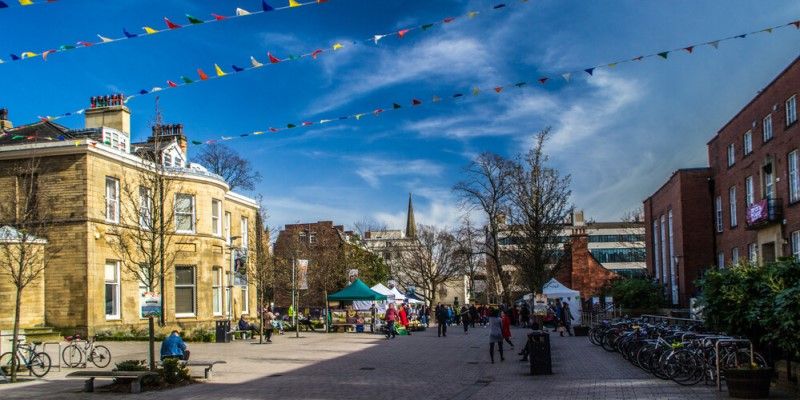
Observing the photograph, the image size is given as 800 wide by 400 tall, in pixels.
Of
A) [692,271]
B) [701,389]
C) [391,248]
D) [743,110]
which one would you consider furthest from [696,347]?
[391,248]

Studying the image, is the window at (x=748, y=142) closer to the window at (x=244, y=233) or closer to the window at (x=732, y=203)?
the window at (x=732, y=203)

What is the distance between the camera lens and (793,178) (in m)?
32.8

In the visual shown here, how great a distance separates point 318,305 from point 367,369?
59.2 m

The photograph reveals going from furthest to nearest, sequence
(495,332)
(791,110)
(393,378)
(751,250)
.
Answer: (751,250)
(791,110)
(495,332)
(393,378)

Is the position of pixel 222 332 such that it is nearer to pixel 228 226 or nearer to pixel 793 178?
pixel 228 226

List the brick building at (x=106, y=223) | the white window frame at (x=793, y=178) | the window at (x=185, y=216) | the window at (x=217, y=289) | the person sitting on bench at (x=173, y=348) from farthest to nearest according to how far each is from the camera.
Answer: the window at (x=217, y=289) < the window at (x=185, y=216) < the white window frame at (x=793, y=178) < the brick building at (x=106, y=223) < the person sitting on bench at (x=173, y=348)

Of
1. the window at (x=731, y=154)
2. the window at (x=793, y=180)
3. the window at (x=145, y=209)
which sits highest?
the window at (x=731, y=154)

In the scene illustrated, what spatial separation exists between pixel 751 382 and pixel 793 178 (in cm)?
2215

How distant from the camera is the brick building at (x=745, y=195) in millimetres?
32906

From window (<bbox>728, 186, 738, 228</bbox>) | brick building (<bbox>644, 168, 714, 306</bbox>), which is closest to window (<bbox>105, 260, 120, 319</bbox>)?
window (<bbox>728, 186, 738, 228</bbox>)

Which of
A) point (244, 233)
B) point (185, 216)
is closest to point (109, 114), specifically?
point (185, 216)

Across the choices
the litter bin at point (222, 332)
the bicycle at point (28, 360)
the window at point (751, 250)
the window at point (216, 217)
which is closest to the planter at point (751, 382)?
the bicycle at point (28, 360)

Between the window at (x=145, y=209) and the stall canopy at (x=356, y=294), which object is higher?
the window at (x=145, y=209)

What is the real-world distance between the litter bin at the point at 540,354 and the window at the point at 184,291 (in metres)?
20.8
